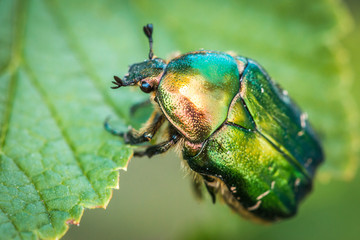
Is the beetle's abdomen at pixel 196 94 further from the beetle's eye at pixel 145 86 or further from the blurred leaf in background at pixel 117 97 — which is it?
the blurred leaf in background at pixel 117 97

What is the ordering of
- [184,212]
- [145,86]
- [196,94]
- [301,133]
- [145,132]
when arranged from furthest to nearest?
1. [184,212]
2. [301,133]
3. [145,132]
4. [145,86]
5. [196,94]

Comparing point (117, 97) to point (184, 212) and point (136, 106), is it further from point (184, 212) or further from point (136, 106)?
point (184, 212)

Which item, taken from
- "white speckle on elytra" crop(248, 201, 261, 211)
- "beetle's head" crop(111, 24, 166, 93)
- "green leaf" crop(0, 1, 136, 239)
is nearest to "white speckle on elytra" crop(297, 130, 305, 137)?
"white speckle on elytra" crop(248, 201, 261, 211)

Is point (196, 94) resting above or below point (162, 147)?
above

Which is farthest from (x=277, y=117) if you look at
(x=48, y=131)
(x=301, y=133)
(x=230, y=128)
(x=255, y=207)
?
(x=48, y=131)

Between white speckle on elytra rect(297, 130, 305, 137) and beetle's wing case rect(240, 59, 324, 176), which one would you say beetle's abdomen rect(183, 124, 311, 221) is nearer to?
beetle's wing case rect(240, 59, 324, 176)
